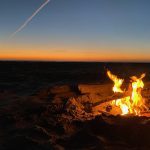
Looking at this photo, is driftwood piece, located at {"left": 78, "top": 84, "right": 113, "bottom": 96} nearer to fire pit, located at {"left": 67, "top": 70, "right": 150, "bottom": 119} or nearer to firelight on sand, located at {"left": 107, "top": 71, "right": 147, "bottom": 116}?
fire pit, located at {"left": 67, "top": 70, "right": 150, "bottom": 119}

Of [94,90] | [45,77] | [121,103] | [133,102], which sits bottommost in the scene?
[45,77]

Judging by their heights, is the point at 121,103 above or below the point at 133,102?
below

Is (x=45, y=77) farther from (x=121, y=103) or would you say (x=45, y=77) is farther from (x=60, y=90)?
(x=121, y=103)

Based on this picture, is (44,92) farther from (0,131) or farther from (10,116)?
(0,131)

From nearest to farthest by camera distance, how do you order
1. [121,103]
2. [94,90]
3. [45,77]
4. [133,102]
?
[133,102] < [121,103] < [94,90] < [45,77]

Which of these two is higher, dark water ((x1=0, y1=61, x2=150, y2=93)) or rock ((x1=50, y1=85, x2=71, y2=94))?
rock ((x1=50, y1=85, x2=71, y2=94))

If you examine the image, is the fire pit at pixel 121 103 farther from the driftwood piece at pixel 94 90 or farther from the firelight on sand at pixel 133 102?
the driftwood piece at pixel 94 90

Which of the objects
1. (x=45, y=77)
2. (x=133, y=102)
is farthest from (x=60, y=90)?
(x=45, y=77)

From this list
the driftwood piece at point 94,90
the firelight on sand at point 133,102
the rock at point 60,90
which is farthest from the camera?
the rock at point 60,90

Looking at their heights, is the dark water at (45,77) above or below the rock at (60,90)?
below

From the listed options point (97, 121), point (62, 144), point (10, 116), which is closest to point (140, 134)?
point (97, 121)

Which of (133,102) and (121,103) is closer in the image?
(133,102)

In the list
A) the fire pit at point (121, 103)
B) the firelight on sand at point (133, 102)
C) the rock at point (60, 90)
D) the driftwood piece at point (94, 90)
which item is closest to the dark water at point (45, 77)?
the driftwood piece at point (94, 90)

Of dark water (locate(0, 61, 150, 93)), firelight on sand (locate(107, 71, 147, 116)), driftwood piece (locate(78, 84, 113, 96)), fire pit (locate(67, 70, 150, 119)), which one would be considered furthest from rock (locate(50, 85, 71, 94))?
firelight on sand (locate(107, 71, 147, 116))
